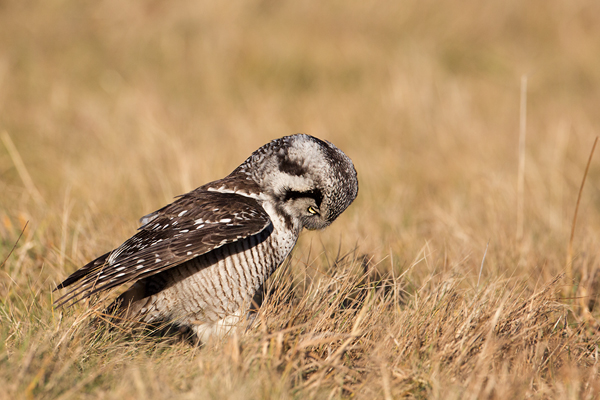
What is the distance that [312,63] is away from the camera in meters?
9.62

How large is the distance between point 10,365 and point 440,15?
1073 centimetres

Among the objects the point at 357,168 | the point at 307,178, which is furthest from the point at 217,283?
the point at 357,168

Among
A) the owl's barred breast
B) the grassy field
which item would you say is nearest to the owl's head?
the owl's barred breast

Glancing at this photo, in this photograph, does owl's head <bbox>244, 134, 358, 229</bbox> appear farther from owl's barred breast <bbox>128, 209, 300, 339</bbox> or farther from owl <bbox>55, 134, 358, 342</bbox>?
owl's barred breast <bbox>128, 209, 300, 339</bbox>

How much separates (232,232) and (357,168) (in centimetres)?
370

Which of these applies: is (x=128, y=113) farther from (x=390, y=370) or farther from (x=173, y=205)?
(x=390, y=370)

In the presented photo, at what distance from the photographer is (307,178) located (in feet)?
10.9

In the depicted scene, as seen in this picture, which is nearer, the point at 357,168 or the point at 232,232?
the point at 232,232

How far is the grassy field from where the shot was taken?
2572 mm

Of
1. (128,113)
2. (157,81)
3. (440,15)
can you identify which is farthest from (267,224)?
(440,15)

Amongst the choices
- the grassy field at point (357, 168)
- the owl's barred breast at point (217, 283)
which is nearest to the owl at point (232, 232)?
the owl's barred breast at point (217, 283)

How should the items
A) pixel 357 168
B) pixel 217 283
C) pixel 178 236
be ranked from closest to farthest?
1. pixel 178 236
2. pixel 217 283
3. pixel 357 168

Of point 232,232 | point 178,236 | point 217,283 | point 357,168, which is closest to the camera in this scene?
point 232,232

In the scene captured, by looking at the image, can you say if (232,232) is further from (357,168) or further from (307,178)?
(357,168)
